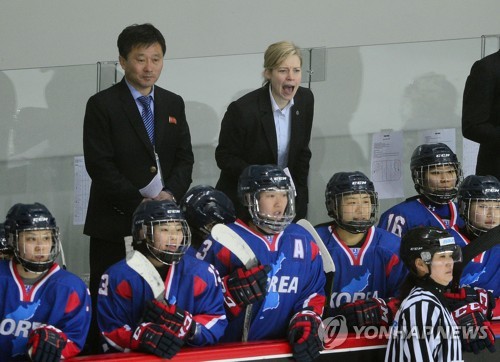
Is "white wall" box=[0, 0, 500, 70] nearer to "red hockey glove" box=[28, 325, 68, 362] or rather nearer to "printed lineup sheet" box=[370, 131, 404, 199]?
"printed lineup sheet" box=[370, 131, 404, 199]

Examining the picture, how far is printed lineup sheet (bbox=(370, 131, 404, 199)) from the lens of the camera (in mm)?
5598

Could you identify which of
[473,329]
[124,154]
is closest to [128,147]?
[124,154]

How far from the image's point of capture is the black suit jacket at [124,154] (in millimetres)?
4469

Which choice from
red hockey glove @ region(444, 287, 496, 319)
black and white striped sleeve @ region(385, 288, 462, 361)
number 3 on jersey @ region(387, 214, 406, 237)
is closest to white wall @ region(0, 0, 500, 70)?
number 3 on jersey @ region(387, 214, 406, 237)

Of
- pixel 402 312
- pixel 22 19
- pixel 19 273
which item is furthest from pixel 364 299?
pixel 22 19

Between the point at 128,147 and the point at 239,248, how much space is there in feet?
2.55

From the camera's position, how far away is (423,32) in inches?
251

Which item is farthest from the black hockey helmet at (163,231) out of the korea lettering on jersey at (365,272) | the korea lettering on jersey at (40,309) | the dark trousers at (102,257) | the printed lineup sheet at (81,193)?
the printed lineup sheet at (81,193)

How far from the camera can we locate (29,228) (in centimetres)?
388

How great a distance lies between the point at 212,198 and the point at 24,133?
4.69 ft

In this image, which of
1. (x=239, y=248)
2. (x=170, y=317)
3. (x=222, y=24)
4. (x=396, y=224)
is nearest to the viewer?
(x=170, y=317)

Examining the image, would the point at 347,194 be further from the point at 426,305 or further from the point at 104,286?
the point at 104,286

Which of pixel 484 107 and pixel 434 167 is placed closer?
pixel 434 167

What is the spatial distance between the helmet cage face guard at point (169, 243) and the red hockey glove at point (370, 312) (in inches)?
24.7
